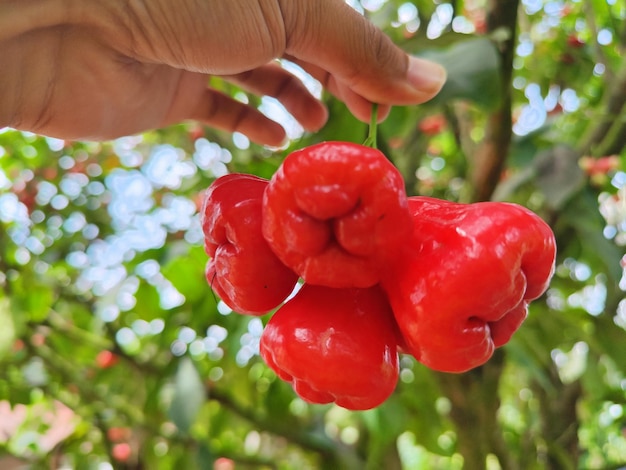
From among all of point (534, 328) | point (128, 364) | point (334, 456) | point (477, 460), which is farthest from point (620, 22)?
point (128, 364)

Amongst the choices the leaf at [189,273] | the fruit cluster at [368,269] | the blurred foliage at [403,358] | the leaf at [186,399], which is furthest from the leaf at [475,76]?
the leaf at [186,399]

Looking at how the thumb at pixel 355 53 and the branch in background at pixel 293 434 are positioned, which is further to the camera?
the branch in background at pixel 293 434

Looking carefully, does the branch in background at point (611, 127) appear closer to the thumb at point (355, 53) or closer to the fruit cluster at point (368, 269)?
the thumb at point (355, 53)

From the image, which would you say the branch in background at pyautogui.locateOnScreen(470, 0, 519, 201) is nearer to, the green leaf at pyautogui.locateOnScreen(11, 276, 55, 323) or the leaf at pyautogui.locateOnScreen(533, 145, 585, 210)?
the leaf at pyautogui.locateOnScreen(533, 145, 585, 210)

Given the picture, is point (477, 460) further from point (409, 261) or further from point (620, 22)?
point (620, 22)

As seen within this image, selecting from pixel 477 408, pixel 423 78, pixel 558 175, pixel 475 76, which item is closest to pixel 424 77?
pixel 423 78

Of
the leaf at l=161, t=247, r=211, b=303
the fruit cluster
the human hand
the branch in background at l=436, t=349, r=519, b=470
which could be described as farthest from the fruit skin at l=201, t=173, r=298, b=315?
the branch in background at l=436, t=349, r=519, b=470

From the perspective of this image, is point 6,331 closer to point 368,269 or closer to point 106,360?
point 106,360
